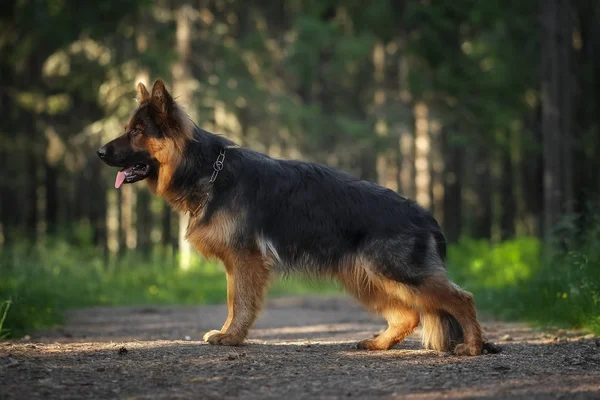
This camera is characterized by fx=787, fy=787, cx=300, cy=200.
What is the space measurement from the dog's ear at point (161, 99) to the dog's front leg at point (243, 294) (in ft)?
5.46

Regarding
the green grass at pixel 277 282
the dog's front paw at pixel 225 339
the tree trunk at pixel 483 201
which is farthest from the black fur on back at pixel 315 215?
the tree trunk at pixel 483 201

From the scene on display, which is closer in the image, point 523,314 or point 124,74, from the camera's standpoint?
point 523,314

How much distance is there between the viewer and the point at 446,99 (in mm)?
24031

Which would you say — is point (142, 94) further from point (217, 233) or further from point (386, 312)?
point (386, 312)

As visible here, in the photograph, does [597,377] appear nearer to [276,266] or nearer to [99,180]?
[276,266]

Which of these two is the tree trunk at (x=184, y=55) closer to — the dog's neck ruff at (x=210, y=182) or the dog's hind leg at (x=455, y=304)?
the dog's neck ruff at (x=210, y=182)

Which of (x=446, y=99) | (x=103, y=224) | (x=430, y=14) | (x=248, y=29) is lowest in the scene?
(x=103, y=224)

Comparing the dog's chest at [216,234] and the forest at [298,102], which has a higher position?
the forest at [298,102]

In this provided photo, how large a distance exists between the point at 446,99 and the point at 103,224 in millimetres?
17738

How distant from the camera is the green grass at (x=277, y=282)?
977 cm

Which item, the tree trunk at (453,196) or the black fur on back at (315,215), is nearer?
the black fur on back at (315,215)

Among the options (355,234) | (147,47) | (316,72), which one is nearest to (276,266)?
(355,234)

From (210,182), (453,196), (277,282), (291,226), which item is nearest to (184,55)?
(453,196)

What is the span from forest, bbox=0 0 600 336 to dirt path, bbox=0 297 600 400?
226 inches
